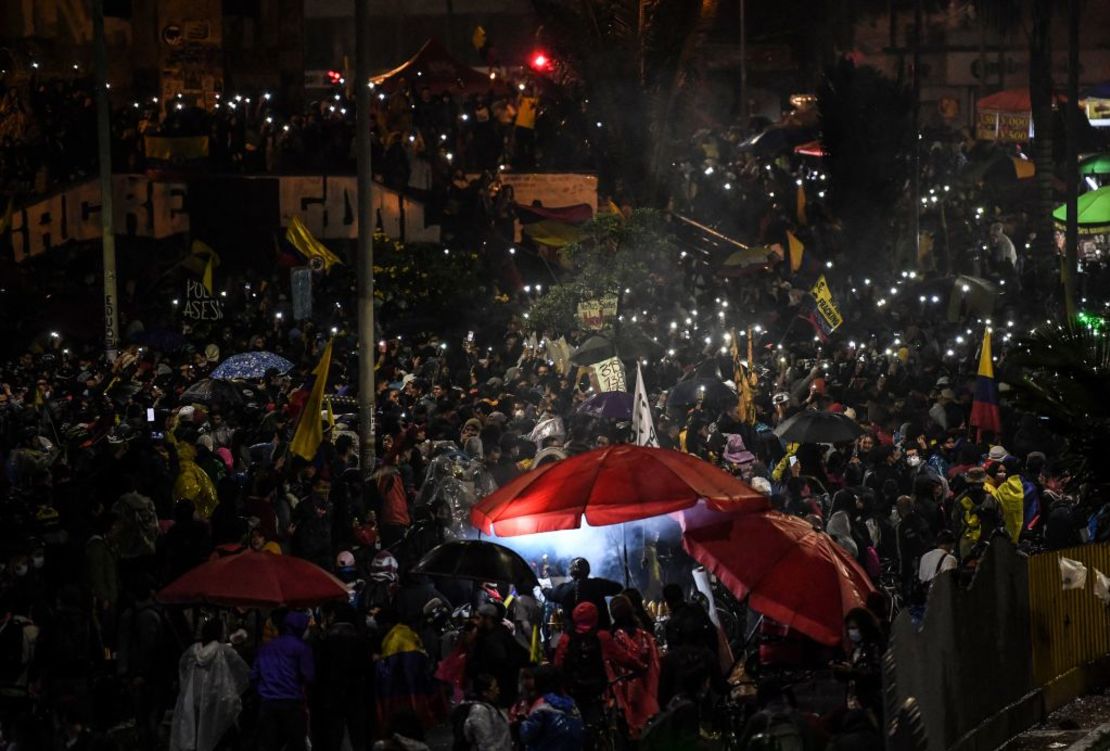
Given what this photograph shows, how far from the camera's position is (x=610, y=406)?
21.8 meters

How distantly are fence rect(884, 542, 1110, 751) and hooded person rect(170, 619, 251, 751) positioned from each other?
172 inches

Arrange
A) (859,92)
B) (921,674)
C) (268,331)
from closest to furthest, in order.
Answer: (921,674) → (268,331) → (859,92)

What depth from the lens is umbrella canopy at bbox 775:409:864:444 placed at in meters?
19.5

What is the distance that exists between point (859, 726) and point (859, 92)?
32.3 metres

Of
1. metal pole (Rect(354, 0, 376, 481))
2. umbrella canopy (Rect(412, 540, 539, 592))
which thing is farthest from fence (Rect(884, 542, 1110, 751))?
metal pole (Rect(354, 0, 376, 481))

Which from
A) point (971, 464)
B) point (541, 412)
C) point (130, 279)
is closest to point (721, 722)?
point (971, 464)

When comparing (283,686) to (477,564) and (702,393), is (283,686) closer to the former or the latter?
(477,564)

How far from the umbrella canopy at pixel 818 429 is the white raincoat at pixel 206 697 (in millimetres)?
8632

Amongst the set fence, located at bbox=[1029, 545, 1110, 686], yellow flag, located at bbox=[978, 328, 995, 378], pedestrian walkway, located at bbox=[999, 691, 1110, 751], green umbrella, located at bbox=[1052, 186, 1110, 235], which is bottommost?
pedestrian walkway, located at bbox=[999, 691, 1110, 751]

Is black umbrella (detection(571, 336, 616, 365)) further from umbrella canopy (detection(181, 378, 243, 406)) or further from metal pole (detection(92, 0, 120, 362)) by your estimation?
metal pole (detection(92, 0, 120, 362))

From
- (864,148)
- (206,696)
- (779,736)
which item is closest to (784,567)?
(779,736)

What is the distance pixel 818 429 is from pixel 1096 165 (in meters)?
22.5

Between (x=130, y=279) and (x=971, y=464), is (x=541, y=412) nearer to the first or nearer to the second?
(x=971, y=464)

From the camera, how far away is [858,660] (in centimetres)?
1111
